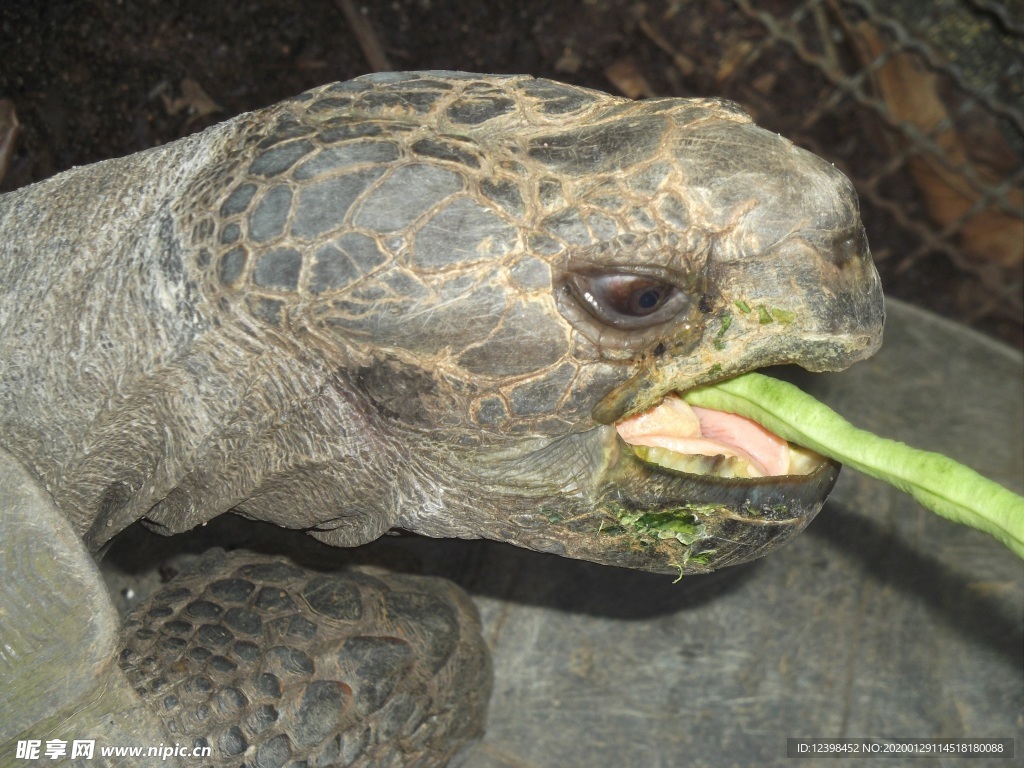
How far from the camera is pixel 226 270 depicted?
54.0 inches

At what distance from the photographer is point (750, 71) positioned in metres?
4.34

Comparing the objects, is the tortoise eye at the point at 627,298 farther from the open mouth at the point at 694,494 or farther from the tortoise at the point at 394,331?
the open mouth at the point at 694,494

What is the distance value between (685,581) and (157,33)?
2.27 meters

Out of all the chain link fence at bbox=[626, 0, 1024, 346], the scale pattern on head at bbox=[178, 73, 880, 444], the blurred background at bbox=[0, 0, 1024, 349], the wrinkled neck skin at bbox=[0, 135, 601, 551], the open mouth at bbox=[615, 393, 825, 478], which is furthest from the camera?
the chain link fence at bbox=[626, 0, 1024, 346]

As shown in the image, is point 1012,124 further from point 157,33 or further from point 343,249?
point 343,249

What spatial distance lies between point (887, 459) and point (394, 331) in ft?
2.51

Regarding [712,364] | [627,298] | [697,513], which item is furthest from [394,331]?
[697,513]

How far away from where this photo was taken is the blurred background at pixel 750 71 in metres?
3.04

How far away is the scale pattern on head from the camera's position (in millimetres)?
1317

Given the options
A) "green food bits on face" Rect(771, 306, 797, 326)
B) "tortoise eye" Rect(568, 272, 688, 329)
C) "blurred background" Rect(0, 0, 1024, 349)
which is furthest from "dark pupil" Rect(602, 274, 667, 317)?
"blurred background" Rect(0, 0, 1024, 349)

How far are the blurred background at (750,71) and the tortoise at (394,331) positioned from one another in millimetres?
1515

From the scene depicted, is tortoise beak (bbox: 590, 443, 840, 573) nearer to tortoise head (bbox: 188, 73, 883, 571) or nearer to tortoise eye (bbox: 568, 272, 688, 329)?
tortoise head (bbox: 188, 73, 883, 571)

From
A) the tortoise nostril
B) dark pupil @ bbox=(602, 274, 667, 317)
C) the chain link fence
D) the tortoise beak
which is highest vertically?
dark pupil @ bbox=(602, 274, 667, 317)

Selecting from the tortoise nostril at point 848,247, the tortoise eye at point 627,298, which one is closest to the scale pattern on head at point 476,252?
the tortoise eye at point 627,298
